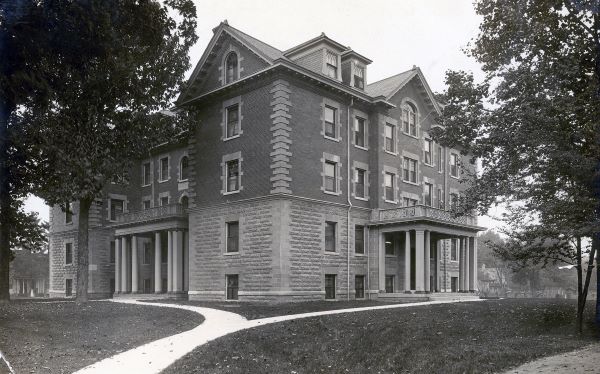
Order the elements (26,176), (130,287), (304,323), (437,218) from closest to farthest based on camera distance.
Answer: (304,323)
(26,176)
(437,218)
(130,287)

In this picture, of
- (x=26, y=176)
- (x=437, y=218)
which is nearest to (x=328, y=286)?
(x=437, y=218)

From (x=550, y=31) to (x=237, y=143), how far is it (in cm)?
1840

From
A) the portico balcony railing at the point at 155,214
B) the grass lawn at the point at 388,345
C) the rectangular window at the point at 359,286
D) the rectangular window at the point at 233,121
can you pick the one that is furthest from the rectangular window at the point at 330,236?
the grass lawn at the point at 388,345

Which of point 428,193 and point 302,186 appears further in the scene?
point 428,193

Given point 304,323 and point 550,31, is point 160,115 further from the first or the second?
point 550,31

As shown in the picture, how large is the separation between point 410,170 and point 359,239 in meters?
7.39

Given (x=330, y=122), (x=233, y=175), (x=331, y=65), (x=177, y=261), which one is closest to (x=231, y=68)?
Result: (x=331, y=65)

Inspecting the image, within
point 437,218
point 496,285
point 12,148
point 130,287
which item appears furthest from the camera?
point 496,285

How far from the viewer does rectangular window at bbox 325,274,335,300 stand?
102ft

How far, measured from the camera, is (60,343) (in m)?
14.5

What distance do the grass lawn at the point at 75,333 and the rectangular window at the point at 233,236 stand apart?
854 cm

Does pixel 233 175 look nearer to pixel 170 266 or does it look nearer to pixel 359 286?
pixel 170 266

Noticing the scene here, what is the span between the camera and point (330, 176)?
32.2 meters

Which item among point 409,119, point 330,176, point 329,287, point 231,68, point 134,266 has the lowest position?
point 329,287
